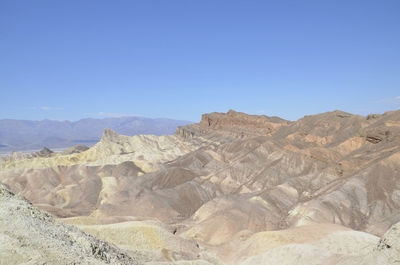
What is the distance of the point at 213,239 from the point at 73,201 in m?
31.9

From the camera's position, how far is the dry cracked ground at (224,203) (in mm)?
17328

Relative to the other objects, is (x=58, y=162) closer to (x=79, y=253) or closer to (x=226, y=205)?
(x=226, y=205)

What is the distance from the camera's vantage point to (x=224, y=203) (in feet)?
132

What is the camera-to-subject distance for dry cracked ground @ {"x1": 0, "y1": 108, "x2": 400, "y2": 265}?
1733 cm

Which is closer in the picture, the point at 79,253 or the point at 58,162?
the point at 79,253

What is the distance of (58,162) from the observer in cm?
7756

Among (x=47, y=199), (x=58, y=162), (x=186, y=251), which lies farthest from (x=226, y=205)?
(x=58, y=162)

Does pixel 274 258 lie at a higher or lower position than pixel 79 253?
lower

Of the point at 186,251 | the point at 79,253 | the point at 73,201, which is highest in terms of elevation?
the point at 79,253

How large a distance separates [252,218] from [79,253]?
77.7 ft

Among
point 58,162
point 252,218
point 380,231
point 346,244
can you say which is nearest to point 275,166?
point 252,218

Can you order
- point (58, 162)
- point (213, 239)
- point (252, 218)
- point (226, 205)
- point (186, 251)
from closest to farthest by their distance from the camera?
point (186, 251) < point (213, 239) < point (252, 218) < point (226, 205) < point (58, 162)

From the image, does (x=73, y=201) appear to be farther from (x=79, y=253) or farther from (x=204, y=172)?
(x=79, y=253)

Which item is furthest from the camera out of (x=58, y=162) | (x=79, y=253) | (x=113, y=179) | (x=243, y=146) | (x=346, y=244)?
(x=58, y=162)
